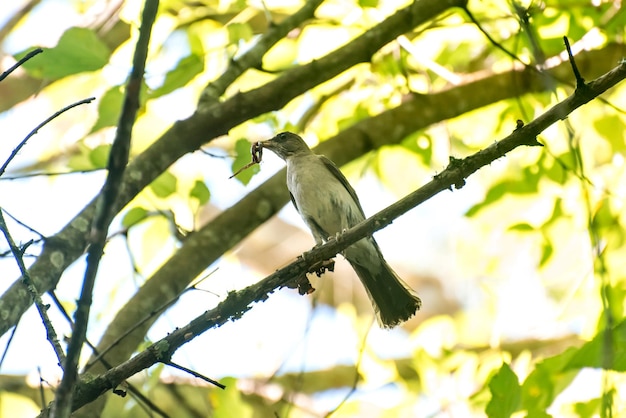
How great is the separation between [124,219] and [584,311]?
3215mm

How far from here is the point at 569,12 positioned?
18.2 ft

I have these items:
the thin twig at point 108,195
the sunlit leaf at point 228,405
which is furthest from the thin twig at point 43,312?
the sunlit leaf at point 228,405

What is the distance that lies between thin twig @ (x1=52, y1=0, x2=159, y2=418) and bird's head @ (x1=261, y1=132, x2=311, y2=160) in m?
4.64

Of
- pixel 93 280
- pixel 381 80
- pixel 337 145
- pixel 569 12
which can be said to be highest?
pixel 381 80

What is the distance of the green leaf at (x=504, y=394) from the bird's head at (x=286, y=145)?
3709mm

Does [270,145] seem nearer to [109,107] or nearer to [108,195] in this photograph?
[109,107]

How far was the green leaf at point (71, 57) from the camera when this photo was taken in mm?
4246

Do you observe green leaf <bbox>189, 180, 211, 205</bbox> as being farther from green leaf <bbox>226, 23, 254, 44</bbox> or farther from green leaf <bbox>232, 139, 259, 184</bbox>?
green leaf <bbox>226, 23, 254, 44</bbox>

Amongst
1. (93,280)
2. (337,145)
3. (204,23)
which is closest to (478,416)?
(337,145)

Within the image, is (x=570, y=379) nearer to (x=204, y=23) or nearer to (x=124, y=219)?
(x=124, y=219)

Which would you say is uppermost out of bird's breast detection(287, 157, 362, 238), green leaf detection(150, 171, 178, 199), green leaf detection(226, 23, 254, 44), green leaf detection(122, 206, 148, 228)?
green leaf detection(226, 23, 254, 44)

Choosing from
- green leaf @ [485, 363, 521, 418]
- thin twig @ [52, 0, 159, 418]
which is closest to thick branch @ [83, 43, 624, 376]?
green leaf @ [485, 363, 521, 418]

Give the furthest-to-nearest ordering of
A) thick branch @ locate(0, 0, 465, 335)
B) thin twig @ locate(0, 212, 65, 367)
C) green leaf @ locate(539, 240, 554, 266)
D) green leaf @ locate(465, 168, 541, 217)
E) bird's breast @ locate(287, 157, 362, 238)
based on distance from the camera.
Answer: bird's breast @ locate(287, 157, 362, 238) → green leaf @ locate(465, 168, 541, 217) → green leaf @ locate(539, 240, 554, 266) → thick branch @ locate(0, 0, 465, 335) → thin twig @ locate(0, 212, 65, 367)

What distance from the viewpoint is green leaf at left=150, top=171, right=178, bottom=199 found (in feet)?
16.1
